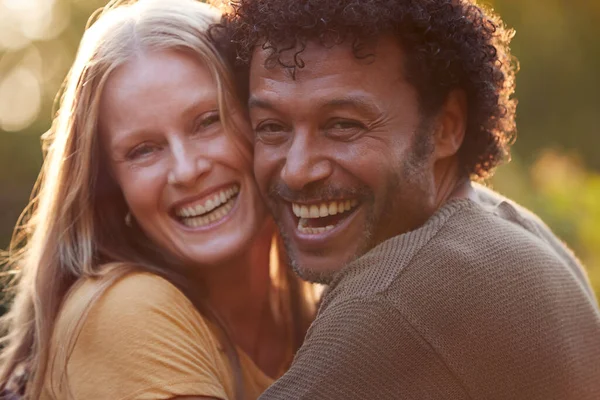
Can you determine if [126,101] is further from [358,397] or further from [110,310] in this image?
[358,397]

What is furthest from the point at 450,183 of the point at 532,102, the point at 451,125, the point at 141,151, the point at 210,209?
the point at 532,102

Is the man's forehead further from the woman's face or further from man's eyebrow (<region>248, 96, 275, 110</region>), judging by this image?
the woman's face

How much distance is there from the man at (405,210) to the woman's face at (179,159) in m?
0.17

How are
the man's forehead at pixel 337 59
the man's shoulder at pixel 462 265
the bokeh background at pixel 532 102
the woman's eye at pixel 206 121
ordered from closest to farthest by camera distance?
1. the man's shoulder at pixel 462 265
2. the man's forehead at pixel 337 59
3. the woman's eye at pixel 206 121
4. the bokeh background at pixel 532 102

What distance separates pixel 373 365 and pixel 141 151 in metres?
1.36

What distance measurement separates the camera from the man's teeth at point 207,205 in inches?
128

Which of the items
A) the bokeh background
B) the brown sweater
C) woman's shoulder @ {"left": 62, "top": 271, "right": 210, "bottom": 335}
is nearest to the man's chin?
the brown sweater

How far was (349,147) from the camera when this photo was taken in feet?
9.57

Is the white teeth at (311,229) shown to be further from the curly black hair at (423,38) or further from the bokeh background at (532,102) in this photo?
the bokeh background at (532,102)

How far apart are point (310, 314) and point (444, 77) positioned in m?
1.39

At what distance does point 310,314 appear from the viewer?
3.89 metres

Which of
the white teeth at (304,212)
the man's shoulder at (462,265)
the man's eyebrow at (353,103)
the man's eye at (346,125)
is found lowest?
the white teeth at (304,212)

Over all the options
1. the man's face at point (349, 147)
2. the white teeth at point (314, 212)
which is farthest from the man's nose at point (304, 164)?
the white teeth at point (314, 212)

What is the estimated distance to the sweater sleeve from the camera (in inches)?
93.0
